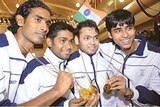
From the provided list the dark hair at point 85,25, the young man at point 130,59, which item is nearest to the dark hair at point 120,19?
the young man at point 130,59

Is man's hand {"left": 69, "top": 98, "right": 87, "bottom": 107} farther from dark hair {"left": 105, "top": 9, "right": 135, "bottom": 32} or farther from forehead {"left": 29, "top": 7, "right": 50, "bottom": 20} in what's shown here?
dark hair {"left": 105, "top": 9, "right": 135, "bottom": 32}

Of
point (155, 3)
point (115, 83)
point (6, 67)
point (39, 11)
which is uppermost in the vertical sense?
point (155, 3)

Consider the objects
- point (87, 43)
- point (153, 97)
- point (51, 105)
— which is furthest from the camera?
point (87, 43)

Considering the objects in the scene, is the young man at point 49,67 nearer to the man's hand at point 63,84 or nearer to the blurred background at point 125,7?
the man's hand at point 63,84

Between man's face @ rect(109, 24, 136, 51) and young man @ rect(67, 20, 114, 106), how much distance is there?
147 millimetres

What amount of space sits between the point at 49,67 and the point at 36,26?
0.29m

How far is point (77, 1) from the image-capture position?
6055 mm

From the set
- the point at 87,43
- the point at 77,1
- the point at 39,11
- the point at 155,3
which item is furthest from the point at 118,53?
the point at 77,1

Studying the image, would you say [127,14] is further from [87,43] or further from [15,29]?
[15,29]

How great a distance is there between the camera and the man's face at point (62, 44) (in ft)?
6.06

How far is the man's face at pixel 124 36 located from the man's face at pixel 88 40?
14 centimetres

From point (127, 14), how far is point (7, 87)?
39.7 inches

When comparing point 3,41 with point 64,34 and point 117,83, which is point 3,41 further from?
point 117,83

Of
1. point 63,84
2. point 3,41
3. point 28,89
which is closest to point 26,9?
point 3,41
